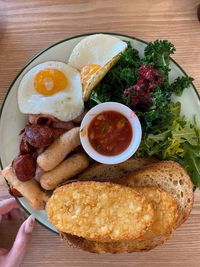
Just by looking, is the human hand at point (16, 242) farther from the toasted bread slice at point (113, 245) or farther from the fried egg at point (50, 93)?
the fried egg at point (50, 93)

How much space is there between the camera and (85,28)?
2189mm

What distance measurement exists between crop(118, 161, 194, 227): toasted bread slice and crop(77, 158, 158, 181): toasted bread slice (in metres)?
0.06

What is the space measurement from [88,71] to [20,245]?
841 mm

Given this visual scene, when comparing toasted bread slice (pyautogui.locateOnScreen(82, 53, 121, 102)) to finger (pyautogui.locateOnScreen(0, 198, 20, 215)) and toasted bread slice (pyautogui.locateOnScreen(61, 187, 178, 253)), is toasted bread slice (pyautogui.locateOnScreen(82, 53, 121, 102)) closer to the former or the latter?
toasted bread slice (pyautogui.locateOnScreen(61, 187, 178, 253))

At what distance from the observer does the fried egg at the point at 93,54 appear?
206 cm

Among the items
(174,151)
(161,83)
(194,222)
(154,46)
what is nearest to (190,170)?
(174,151)

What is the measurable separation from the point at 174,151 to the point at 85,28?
2.34 feet

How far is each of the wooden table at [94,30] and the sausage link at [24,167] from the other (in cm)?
21

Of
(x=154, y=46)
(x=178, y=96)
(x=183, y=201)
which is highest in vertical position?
(x=154, y=46)

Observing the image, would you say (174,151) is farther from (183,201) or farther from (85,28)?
(85,28)

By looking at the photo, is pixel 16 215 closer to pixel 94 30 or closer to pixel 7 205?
pixel 7 205

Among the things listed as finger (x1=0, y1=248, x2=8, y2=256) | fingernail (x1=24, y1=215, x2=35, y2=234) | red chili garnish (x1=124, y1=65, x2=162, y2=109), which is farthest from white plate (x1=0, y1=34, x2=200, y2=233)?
finger (x1=0, y1=248, x2=8, y2=256)

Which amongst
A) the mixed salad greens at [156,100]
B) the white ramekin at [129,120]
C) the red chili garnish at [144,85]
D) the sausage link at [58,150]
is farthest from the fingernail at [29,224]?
the red chili garnish at [144,85]

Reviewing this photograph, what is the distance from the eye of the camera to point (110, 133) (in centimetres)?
202
